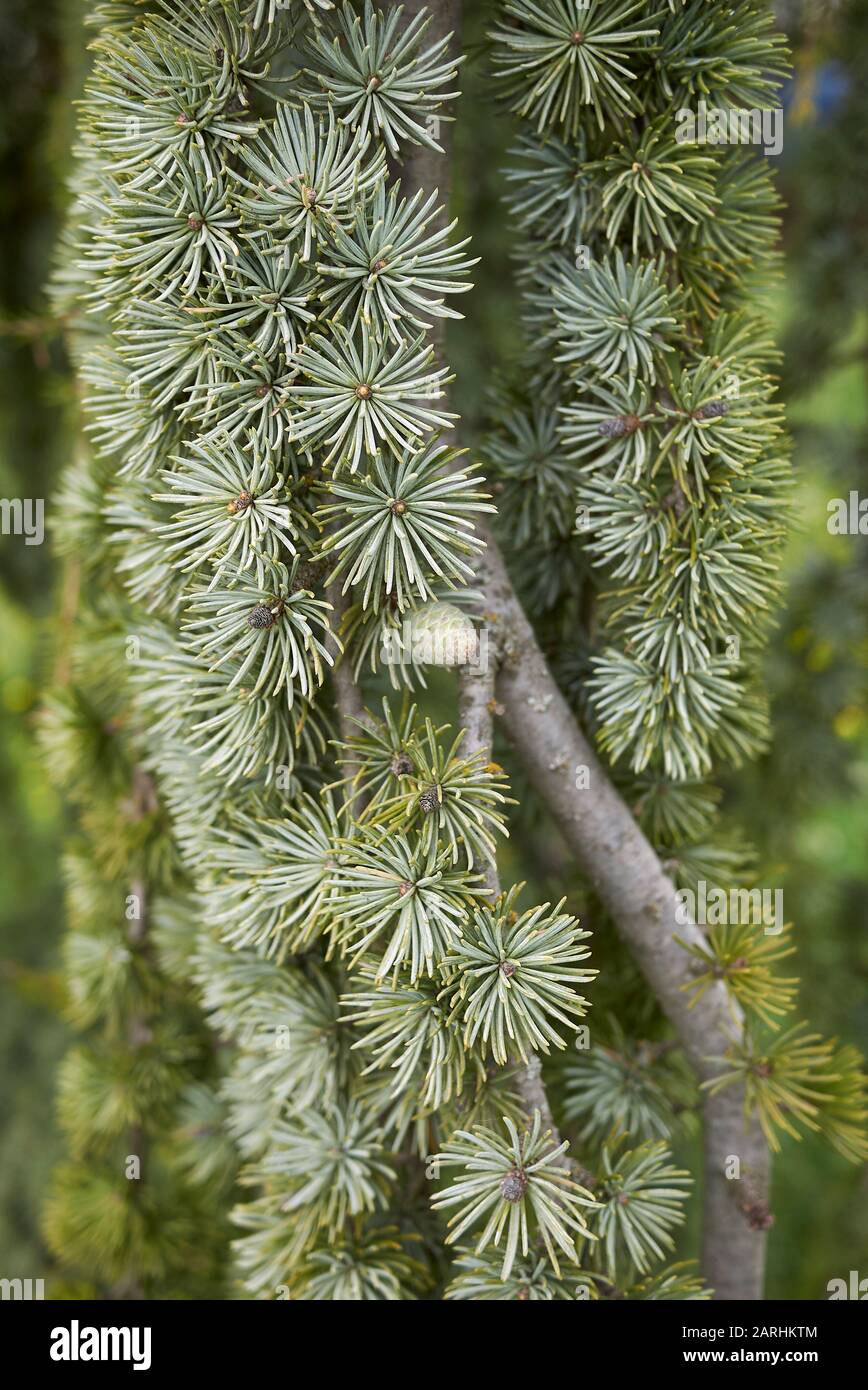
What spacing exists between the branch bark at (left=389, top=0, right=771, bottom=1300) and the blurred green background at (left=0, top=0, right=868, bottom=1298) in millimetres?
383

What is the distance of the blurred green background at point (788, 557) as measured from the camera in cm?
98

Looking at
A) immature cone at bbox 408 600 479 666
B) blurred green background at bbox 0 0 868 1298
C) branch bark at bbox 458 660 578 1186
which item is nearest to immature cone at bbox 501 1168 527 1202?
branch bark at bbox 458 660 578 1186

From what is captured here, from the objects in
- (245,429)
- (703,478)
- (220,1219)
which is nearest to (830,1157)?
(220,1219)

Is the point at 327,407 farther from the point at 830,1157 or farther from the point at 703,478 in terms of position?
the point at 830,1157

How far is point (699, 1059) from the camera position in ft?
1.95

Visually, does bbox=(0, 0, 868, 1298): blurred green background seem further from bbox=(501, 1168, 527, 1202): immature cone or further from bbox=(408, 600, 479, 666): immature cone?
bbox=(501, 1168, 527, 1202): immature cone

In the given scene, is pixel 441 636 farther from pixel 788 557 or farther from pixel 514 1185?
pixel 788 557

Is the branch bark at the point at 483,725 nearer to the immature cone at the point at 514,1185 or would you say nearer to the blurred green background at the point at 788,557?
the immature cone at the point at 514,1185

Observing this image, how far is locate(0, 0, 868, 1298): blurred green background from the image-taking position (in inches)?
38.8

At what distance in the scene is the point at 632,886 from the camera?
0.56 metres

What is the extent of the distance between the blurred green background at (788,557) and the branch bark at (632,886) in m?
0.38

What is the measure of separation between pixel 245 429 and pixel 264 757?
0.16m

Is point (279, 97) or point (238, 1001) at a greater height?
point (279, 97)
